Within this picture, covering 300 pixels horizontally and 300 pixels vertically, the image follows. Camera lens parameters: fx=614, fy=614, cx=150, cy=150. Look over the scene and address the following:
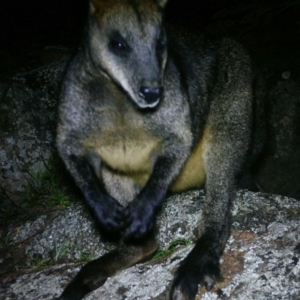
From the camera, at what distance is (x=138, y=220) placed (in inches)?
187

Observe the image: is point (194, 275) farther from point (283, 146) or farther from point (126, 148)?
point (283, 146)

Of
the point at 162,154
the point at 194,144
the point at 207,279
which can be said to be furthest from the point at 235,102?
the point at 207,279

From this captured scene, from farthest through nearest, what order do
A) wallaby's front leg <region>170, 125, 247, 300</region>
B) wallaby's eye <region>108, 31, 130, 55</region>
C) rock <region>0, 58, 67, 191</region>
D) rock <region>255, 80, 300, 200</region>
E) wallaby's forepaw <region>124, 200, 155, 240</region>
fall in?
rock <region>255, 80, 300, 200</region> → rock <region>0, 58, 67, 191</region> → wallaby's forepaw <region>124, 200, 155, 240</region> → wallaby's front leg <region>170, 125, 247, 300</region> → wallaby's eye <region>108, 31, 130, 55</region>

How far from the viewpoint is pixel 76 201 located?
6.42m

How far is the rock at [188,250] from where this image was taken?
14.3ft

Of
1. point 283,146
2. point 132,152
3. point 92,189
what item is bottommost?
point 283,146

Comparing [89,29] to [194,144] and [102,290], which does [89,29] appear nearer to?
[194,144]

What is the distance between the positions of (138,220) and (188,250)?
600 mm

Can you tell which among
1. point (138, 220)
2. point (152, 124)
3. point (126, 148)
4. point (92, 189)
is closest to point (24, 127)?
point (92, 189)

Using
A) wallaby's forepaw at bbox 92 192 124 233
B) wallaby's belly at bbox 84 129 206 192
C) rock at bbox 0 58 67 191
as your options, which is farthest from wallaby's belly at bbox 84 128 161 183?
rock at bbox 0 58 67 191

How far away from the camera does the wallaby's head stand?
14.3 ft

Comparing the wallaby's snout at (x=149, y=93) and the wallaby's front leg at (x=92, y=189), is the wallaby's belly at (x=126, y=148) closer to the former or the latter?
the wallaby's front leg at (x=92, y=189)

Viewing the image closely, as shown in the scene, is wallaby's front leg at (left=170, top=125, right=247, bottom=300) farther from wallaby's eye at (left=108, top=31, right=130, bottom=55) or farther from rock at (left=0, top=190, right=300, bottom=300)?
wallaby's eye at (left=108, top=31, right=130, bottom=55)

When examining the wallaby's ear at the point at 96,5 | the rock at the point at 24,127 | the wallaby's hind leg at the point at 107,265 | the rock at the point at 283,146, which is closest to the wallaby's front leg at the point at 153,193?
the wallaby's hind leg at the point at 107,265
